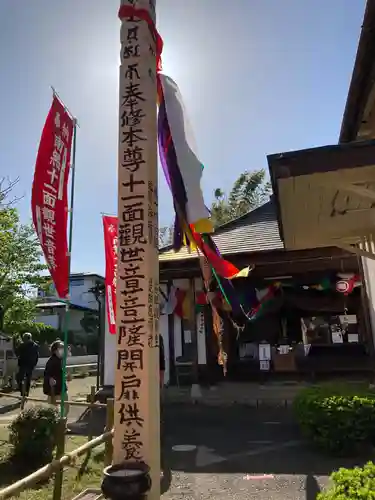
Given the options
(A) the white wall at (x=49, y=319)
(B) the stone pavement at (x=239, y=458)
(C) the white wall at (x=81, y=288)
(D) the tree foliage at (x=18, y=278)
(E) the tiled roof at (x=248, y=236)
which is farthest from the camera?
(C) the white wall at (x=81, y=288)

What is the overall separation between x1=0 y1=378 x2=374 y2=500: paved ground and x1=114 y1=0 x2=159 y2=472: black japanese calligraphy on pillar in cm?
240

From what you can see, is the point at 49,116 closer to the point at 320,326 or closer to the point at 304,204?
the point at 304,204

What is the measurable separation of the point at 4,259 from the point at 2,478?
→ 45.1 feet

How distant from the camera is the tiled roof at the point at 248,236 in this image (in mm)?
11844

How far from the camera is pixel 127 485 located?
111 inches

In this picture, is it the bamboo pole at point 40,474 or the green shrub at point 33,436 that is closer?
the bamboo pole at point 40,474

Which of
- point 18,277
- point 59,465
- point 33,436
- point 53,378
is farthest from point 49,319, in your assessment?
point 59,465

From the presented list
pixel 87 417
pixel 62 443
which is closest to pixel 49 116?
pixel 62 443

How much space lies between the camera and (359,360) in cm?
1189

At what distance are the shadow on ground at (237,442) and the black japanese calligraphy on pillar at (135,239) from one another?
283 cm

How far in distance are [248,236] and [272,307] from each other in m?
2.51

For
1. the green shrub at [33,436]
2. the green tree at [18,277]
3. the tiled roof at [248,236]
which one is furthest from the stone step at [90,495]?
the green tree at [18,277]

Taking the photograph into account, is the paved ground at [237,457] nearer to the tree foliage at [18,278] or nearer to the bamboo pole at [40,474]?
the bamboo pole at [40,474]

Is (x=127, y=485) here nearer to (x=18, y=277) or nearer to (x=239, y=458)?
(x=239, y=458)
